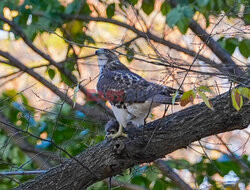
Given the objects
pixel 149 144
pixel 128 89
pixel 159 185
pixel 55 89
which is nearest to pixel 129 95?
pixel 128 89

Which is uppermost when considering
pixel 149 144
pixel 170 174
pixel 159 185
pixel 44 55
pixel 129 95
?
pixel 44 55

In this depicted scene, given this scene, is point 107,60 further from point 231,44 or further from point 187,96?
point 187,96

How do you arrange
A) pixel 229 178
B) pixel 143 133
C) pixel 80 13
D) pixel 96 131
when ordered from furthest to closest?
pixel 80 13
pixel 229 178
pixel 96 131
pixel 143 133

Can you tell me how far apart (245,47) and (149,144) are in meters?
1.57

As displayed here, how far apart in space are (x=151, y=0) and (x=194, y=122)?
202cm

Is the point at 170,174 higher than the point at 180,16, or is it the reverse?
the point at 180,16

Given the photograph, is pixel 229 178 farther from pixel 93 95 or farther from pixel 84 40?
pixel 84 40

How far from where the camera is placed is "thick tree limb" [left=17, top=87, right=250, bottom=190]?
3.51 m

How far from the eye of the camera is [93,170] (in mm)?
3576

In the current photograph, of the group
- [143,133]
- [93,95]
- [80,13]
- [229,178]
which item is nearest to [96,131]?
[93,95]

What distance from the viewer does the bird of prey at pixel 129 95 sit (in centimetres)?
378

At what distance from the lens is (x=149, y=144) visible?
356 centimetres

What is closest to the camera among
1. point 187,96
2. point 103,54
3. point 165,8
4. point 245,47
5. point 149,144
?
point 187,96

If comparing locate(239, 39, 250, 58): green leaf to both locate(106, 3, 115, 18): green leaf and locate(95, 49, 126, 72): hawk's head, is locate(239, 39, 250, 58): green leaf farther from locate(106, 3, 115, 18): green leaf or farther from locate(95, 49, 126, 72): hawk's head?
locate(106, 3, 115, 18): green leaf
